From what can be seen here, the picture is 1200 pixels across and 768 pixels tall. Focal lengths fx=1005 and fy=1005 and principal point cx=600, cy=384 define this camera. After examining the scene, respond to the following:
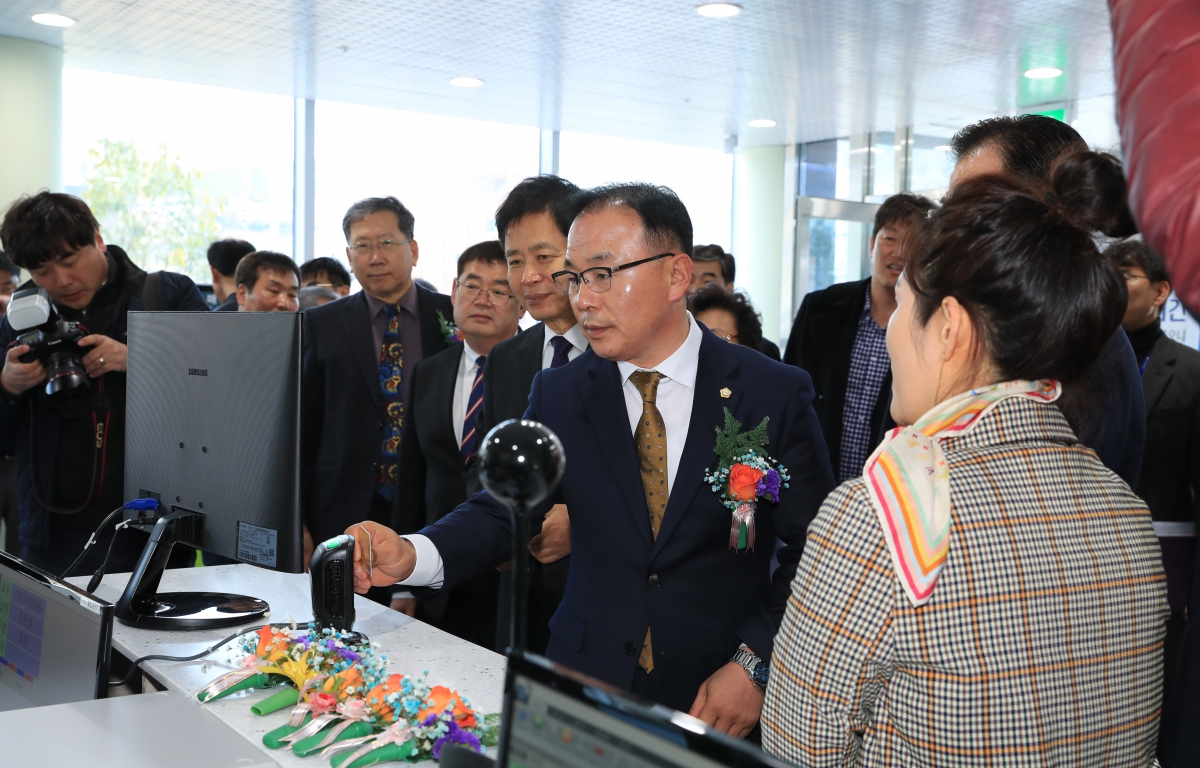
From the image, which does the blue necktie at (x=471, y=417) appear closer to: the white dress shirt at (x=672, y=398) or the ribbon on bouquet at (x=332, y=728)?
the white dress shirt at (x=672, y=398)

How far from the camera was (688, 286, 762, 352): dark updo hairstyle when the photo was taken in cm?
367

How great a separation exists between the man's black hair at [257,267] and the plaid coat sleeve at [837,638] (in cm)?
→ 409

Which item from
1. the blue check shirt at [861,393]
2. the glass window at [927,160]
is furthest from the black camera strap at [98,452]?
the glass window at [927,160]

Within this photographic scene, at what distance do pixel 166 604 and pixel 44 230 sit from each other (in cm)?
148

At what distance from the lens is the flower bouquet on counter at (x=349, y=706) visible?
1.39 m

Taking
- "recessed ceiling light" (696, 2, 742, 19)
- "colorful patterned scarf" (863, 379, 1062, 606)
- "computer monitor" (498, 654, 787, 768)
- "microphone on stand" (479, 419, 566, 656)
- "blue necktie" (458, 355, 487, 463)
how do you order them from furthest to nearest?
"recessed ceiling light" (696, 2, 742, 19) → "blue necktie" (458, 355, 487, 463) → "colorful patterned scarf" (863, 379, 1062, 606) → "microphone on stand" (479, 419, 566, 656) → "computer monitor" (498, 654, 787, 768)

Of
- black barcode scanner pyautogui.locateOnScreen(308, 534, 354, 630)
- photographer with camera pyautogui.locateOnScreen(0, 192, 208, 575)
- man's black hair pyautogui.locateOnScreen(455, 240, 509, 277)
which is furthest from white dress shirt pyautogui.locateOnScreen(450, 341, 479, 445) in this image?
black barcode scanner pyautogui.locateOnScreen(308, 534, 354, 630)

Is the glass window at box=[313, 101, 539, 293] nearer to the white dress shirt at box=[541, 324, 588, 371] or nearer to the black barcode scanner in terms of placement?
the white dress shirt at box=[541, 324, 588, 371]

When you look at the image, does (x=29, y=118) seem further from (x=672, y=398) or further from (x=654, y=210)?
(x=672, y=398)

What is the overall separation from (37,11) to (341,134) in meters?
3.14

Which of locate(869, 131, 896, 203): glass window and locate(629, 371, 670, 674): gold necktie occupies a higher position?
locate(869, 131, 896, 203): glass window

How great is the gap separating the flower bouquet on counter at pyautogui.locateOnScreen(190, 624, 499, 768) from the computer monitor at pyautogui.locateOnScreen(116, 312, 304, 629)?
250 millimetres

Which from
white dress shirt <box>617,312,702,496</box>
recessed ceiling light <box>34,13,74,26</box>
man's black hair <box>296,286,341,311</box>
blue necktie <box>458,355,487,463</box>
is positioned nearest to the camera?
white dress shirt <box>617,312,702,496</box>

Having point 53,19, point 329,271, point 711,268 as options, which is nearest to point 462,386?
point 711,268
